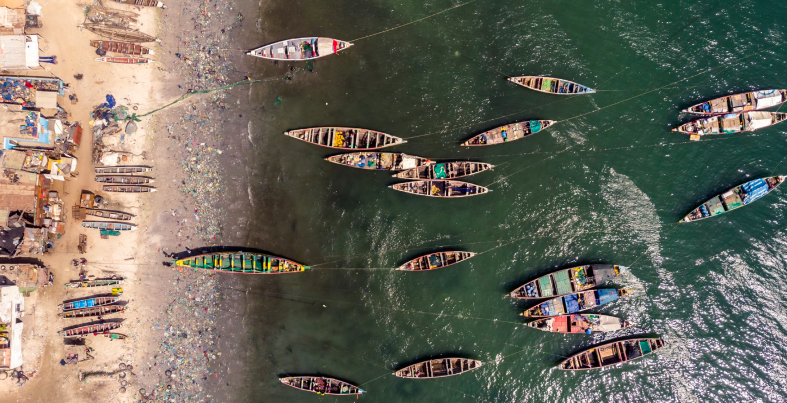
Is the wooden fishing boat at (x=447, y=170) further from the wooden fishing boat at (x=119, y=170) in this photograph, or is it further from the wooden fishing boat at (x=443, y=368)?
the wooden fishing boat at (x=119, y=170)

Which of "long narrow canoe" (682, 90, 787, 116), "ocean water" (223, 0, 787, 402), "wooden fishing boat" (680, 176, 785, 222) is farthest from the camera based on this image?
"ocean water" (223, 0, 787, 402)

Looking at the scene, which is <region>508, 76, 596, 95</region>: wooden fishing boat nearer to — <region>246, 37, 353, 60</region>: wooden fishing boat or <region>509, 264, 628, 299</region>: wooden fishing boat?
<region>509, 264, 628, 299</region>: wooden fishing boat

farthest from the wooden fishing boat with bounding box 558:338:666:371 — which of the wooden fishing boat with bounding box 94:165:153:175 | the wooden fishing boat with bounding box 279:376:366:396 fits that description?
the wooden fishing boat with bounding box 94:165:153:175

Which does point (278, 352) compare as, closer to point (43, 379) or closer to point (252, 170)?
point (252, 170)

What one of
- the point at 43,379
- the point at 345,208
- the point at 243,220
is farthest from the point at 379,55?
the point at 43,379

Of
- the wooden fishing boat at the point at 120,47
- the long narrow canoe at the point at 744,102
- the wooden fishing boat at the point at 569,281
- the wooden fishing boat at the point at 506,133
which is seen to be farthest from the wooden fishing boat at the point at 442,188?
the wooden fishing boat at the point at 120,47

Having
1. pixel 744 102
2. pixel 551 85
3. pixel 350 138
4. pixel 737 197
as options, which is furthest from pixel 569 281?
pixel 350 138
